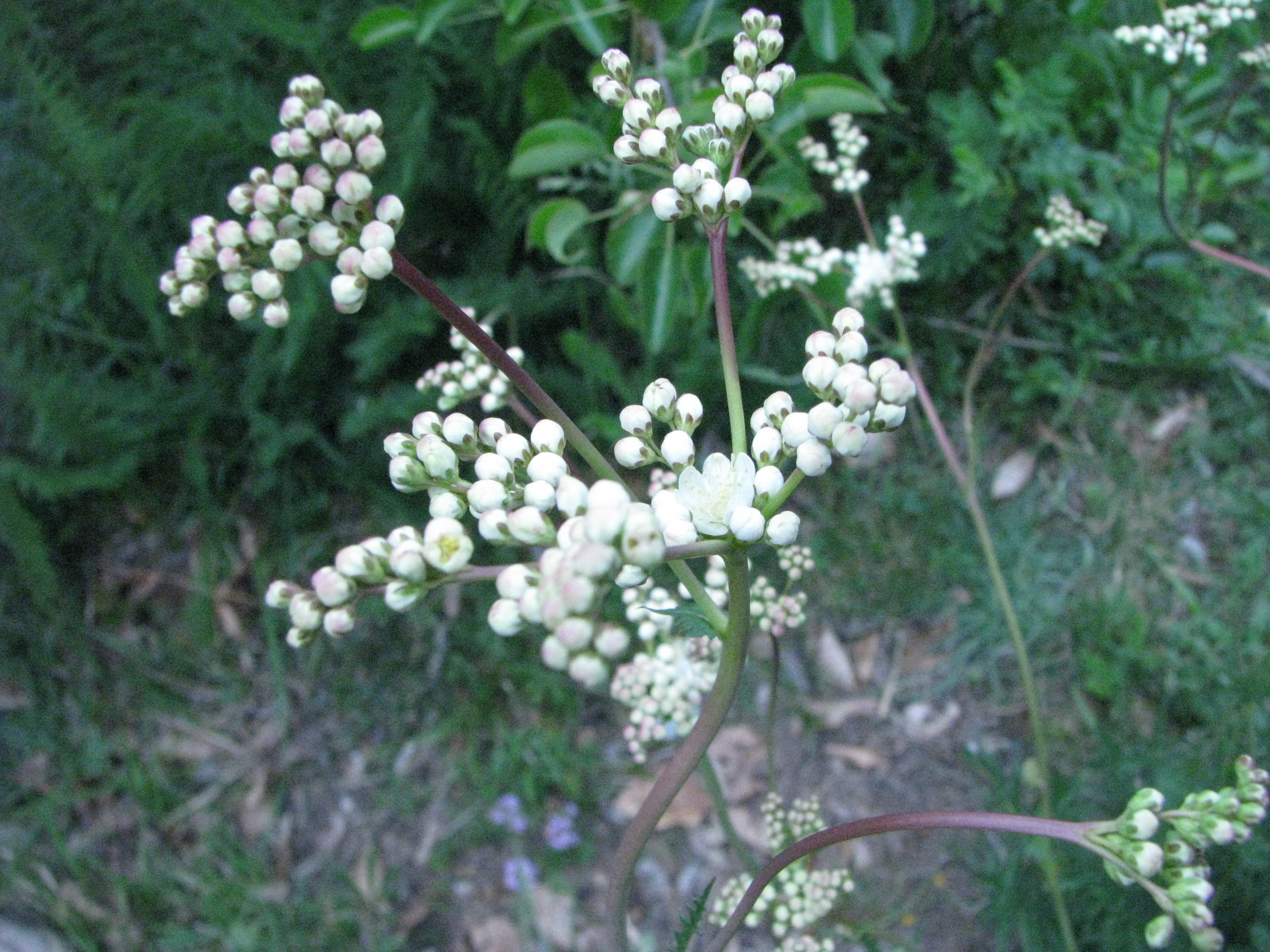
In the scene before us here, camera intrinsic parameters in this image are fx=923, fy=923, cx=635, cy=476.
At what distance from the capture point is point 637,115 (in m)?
1.06

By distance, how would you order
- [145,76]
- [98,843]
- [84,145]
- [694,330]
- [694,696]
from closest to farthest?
[694,696] < [694,330] < [84,145] < [145,76] < [98,843]

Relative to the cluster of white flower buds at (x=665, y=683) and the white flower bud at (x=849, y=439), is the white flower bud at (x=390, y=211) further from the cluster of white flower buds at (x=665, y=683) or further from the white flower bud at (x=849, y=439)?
the cluster of white flower buds at (x=665, y=683)

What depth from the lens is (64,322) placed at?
288 centimetres

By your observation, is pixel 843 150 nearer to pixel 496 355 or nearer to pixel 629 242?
pixel 629 242

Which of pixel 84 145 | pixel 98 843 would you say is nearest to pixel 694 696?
pixel 84 145

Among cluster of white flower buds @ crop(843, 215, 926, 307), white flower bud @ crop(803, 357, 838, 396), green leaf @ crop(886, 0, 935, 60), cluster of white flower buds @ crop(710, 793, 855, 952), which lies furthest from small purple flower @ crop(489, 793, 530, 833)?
green leaf @ crop(886, 0, 935, 60)

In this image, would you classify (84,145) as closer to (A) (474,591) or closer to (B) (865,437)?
(A) (474,591)

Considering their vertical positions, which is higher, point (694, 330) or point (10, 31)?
point (10, 31)

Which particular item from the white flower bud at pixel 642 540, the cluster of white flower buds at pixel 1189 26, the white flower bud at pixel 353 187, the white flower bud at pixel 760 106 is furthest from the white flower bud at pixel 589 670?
the cluster of white flower buds at pixel 1189 26

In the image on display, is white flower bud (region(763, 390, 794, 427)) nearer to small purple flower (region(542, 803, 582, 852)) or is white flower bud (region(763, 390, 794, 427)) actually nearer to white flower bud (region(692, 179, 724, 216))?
white flower bud (region(692, 179, 724, 216))

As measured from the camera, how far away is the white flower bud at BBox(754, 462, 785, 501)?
931mm

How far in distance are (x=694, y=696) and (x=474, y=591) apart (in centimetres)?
136

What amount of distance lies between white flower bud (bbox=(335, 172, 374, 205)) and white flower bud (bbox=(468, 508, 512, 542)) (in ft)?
1.21

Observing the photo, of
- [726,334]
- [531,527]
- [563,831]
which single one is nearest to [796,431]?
[726,334]
